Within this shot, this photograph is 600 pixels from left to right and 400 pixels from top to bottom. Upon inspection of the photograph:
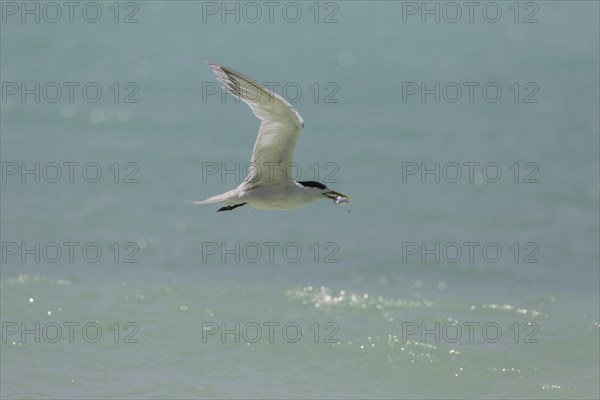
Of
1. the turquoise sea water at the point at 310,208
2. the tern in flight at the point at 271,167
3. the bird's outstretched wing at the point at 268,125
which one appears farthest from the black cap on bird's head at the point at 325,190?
the turquoise sea water at the point at 310,208

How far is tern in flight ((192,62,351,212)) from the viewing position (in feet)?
30.1

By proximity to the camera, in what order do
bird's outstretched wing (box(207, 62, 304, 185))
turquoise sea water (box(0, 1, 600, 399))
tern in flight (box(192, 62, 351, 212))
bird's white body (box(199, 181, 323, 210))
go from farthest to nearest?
turquoise sea water (box(0, 1, 600, 399)) < bird's white body (box(199, 181, 323, 210)) < tern in flight (box(192, 62, 351, 212)) < bird's outstretched wing (box(207, 62, 304, 185))

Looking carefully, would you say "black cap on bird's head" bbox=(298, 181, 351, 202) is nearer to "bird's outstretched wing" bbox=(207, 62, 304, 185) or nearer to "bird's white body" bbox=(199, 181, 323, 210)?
"bird's white body" bbox=(199, 181, 323, 210)

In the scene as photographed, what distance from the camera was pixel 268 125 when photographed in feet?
30.6

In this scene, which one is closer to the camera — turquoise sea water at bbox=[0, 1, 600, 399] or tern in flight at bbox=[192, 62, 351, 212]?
tern in flight at bbox=[192, 62, 351, 212]

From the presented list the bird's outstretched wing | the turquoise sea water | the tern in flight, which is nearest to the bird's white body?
the tern in flight

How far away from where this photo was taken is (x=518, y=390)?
11.3 m

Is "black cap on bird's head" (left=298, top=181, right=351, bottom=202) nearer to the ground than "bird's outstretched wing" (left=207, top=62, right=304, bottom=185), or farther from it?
nearer to the ground

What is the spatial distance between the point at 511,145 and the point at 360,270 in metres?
6.41

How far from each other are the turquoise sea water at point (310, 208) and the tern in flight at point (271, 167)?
2435 millimetres

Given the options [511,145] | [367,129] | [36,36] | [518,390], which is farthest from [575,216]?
[36,36]

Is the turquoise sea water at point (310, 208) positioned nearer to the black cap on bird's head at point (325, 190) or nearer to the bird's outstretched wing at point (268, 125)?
the black cap on bird's head at point (325, 190)

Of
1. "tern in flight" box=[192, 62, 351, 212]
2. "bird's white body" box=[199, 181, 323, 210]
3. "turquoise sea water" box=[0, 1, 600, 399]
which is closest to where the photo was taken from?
"tern in flight" box=[192, 62, 351, 212]

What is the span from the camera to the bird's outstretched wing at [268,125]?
8.98 m
